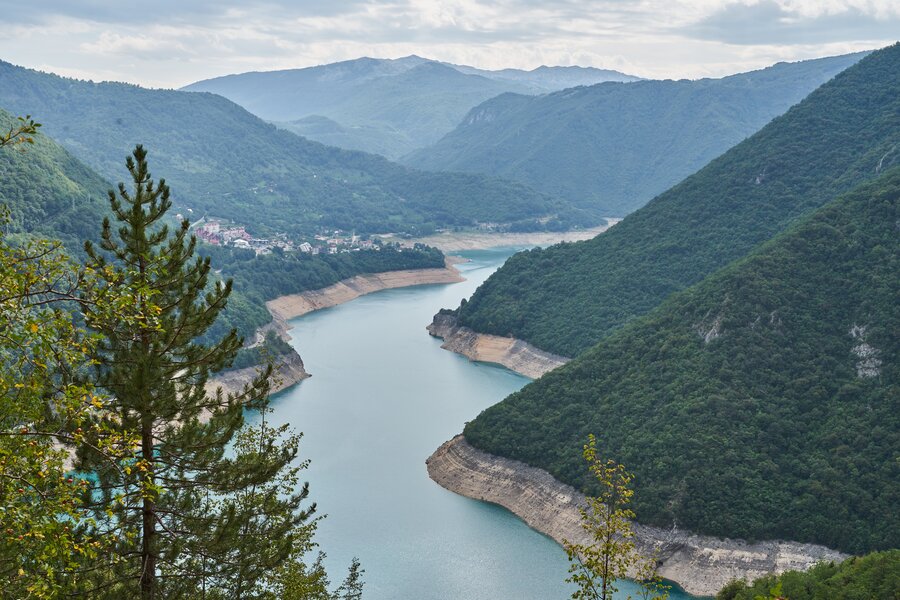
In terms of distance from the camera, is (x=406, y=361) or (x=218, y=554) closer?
(x=218, y=554)

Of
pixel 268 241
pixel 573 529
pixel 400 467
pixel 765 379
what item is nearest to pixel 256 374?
pixel 400 467

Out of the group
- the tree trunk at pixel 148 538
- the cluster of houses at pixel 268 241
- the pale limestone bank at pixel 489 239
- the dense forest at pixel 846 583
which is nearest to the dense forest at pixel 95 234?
the cluster of houses at pixel 268 241

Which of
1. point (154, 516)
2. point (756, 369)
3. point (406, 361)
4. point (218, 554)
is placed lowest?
point (406, 361)

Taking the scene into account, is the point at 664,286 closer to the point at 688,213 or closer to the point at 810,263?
the point at 688,213

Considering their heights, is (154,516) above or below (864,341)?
above

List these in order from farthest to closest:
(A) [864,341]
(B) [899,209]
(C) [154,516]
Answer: (B) [899,209] < (A) [864,341] < (C) [154,516]

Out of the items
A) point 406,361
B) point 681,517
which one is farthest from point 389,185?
point 681,517
